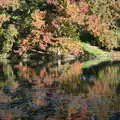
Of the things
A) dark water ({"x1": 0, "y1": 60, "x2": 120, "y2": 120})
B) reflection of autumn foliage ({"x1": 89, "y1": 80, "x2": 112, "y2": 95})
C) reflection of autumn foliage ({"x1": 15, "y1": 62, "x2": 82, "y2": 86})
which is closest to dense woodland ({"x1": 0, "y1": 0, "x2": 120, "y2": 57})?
reflection of autumn foliage ({"x1": 15, "y1": 62, "x2": 82, "y2": 86})

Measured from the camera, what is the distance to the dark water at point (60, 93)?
21.8 metres

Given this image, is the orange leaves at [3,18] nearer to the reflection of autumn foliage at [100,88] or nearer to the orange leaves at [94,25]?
the orange leaves at [94,25]

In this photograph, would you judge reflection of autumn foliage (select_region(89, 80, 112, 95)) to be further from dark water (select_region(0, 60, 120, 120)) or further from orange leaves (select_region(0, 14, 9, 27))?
orange leaves (select_region(0, 14, 9, 27))

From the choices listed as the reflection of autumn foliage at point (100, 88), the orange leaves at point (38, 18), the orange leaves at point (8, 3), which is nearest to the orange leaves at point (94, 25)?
the orange leaves at point (38, 18)

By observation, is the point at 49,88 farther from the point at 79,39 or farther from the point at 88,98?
the point at 79,39

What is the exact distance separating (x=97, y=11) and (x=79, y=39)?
492 centimetres

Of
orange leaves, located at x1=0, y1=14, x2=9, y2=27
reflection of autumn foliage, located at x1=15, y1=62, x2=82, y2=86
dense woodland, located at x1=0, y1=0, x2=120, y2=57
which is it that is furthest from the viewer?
orange leaves, located at x1=0, y1=14, x2=9, y2=27

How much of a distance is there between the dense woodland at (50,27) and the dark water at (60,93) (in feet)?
60.1

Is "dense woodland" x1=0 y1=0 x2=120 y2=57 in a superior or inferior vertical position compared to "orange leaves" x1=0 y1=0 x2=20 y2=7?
inferior

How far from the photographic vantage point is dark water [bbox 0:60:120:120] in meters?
21.8

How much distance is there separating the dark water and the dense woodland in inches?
721

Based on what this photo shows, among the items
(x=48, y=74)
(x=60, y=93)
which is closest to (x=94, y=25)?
(x=48, y=74)

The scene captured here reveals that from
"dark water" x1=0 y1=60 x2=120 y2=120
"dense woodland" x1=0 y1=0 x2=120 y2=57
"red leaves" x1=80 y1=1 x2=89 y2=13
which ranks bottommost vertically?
"dark water" x1=0 y1=60 x2=120 y2=120

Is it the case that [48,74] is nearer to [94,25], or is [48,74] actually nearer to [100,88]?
[100,88]
